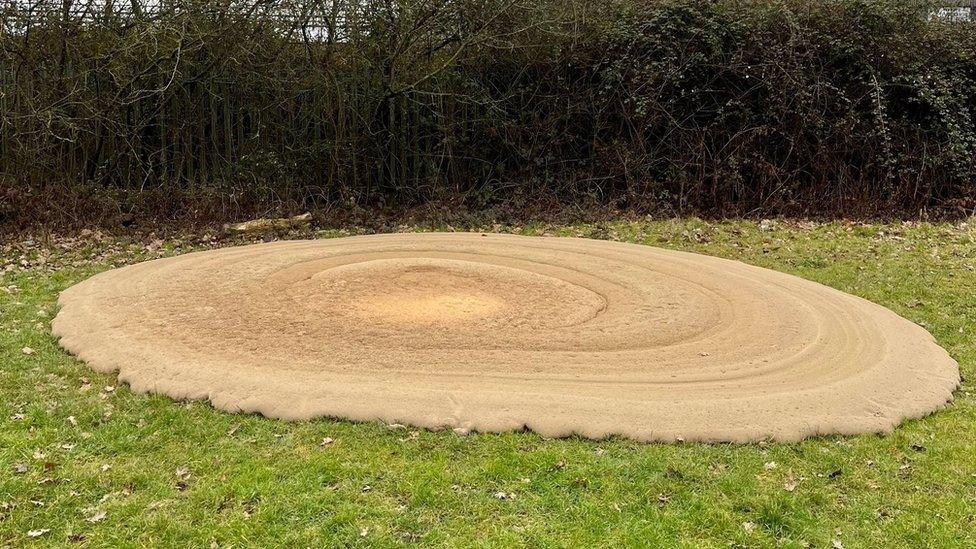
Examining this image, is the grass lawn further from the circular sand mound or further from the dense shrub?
the dense shrub

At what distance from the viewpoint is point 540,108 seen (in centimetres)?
1144

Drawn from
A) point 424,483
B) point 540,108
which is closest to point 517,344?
point 424,483

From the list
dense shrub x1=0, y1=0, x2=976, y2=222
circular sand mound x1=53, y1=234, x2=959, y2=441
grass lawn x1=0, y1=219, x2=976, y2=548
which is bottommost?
grass lawn x1=0, y1=219, x2=976, y2=548

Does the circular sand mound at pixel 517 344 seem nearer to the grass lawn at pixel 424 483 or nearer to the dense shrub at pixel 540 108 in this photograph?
the grass lawn at pixel 424 483

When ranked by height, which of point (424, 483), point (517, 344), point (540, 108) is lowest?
point (424, 483)

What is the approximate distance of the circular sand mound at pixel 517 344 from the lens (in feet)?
13.3

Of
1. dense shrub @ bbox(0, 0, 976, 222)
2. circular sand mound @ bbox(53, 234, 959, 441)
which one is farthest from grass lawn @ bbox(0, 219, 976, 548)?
dense shrub @ bbox(0, 0, 976, 222)

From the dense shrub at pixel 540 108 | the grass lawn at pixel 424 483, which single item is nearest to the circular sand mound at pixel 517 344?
the grass lawn at pixel 424 483

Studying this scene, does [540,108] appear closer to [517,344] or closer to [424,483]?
[517,344]

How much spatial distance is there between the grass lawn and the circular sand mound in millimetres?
189

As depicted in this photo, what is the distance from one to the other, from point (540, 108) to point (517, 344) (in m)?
7.16

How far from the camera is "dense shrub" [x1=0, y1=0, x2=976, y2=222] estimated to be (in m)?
10.4

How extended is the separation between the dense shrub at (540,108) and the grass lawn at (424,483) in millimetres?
6639

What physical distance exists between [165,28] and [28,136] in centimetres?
228
